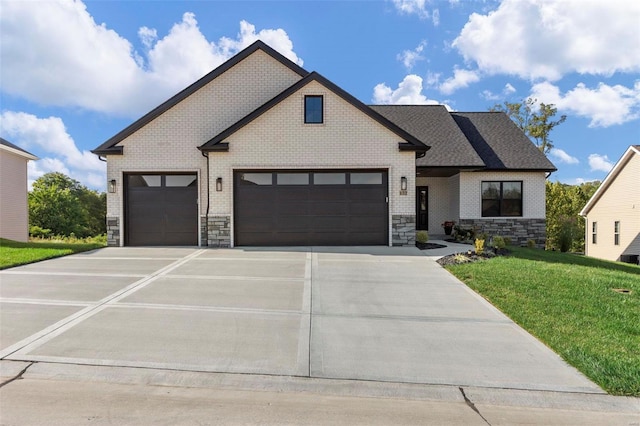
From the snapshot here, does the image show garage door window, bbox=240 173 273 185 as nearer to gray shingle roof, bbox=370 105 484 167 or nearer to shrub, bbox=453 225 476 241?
gray shingle roof, bbox=370 105 484 167

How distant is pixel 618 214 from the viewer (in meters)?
20.7

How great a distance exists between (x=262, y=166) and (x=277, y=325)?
299 inches

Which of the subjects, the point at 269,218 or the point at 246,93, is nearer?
the point at 269,218

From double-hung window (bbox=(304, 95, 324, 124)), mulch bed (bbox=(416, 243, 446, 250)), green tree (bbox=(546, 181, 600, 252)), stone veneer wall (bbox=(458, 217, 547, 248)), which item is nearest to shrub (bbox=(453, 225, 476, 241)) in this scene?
stone veneer wall (bbox=(458, 217, 547, 248))

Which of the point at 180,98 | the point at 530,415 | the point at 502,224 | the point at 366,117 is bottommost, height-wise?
the point at 530,415

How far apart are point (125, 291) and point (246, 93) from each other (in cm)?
883

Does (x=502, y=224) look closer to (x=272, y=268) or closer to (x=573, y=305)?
(x=573, y=305)

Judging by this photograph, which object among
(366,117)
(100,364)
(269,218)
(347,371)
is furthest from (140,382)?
(366,117)

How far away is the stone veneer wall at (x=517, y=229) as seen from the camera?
49.1ft

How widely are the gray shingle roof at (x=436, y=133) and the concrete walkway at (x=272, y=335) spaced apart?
733 cm

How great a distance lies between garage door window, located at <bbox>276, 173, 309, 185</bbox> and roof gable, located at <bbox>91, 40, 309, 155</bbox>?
405 cm

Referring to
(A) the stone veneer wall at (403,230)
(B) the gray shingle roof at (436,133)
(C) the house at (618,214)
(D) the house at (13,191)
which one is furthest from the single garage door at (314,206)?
(C) the house at (618,214)

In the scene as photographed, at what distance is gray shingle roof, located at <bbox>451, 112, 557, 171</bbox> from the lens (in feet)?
48.8

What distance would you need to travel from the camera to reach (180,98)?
12.6 metres
